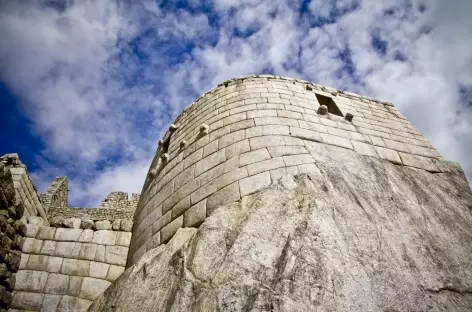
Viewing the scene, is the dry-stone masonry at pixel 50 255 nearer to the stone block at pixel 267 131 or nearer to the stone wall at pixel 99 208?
the stone block at pixel 267 131

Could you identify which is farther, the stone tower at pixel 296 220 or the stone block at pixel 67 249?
the stone block at pixel 67 249

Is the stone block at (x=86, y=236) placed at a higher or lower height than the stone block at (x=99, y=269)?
higher

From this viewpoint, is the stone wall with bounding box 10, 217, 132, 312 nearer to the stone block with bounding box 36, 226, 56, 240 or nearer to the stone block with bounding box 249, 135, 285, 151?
the stone block with bounding box 36, 226, 56, 240

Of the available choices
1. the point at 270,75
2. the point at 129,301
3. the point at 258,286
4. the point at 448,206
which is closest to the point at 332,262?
the point at 258,286

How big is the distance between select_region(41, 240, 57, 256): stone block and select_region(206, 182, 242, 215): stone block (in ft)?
8.20

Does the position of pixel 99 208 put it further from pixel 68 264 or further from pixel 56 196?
pixel 68 264

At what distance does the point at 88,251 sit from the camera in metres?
4.07

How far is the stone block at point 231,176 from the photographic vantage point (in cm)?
330

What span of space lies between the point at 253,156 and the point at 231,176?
37 cm

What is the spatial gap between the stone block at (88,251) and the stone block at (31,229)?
0.77 metres

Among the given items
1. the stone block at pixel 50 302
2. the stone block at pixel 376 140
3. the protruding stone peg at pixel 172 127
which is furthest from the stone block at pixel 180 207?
the stone block at pixel 376 140

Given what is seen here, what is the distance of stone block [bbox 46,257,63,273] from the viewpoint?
12.6 feet

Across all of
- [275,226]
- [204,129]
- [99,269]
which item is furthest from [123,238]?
[275,226]

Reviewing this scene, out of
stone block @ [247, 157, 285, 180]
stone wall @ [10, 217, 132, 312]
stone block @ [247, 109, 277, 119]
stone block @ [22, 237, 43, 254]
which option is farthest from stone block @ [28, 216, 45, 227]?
stone block @ [247, 109, 277, 119]
